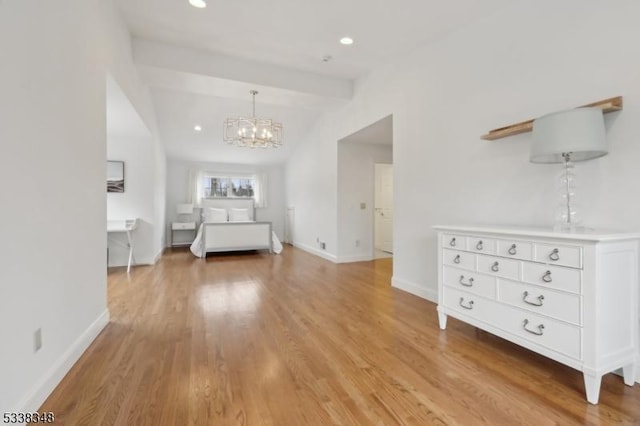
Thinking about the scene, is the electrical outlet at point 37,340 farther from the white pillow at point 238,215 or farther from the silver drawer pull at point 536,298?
the white pillow at point 238,215

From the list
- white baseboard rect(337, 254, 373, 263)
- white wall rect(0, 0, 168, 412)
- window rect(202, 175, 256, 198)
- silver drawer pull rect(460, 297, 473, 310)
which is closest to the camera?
white wall rect(0, 0, 168, 412)

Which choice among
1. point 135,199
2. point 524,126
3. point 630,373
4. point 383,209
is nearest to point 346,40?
point 524,126

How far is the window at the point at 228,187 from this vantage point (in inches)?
306

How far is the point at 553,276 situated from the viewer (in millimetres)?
1584

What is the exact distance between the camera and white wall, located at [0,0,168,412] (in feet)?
4.05

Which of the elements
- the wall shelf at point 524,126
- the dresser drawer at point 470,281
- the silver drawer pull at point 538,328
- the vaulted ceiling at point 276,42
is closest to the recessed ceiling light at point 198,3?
the vaulted ceiling at point 276,42

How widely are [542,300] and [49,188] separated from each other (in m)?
2.71

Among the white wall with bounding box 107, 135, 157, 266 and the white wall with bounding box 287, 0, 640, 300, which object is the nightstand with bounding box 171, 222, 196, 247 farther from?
the white wall with bounding box 287, 0, 640, 300

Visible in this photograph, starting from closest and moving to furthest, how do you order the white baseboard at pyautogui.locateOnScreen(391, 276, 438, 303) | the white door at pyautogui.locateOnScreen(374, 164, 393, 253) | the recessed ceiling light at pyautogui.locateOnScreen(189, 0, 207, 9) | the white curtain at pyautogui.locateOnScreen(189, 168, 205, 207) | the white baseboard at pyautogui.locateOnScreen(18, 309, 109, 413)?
the white baseboard at pyautogui.locateOnScreen(18, 309, 109, 413) → the recessed ceiling light at pyautogui.locateOnScreen(189, 0, 207, 9) → the white baseboard at pyautogui.locateOnScreen(391, 276, 438, 303) → the white door at pyautogui.locateOnScreen(374, 164, 393, 253) → the white curtain at pyautogui.locateOnScreen(189, 168, 205, 207)

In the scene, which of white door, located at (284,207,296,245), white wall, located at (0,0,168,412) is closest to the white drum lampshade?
white wall, located at (0,0,168,412)

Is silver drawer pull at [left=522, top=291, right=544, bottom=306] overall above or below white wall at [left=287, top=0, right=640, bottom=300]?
below

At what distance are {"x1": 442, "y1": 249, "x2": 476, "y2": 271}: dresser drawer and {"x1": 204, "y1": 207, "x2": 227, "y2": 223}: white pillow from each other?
232 inches

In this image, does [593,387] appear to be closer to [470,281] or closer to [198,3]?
[470,281]

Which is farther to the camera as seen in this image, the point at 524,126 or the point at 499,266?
the point at 524,126
